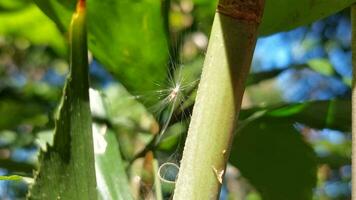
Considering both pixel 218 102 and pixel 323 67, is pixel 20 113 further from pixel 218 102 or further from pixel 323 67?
pixel 218 102

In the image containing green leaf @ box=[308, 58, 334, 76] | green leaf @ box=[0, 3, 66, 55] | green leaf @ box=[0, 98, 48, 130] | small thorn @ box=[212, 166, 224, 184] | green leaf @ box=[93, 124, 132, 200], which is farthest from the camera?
green leaf @ box=[0, 98, 48, 130]

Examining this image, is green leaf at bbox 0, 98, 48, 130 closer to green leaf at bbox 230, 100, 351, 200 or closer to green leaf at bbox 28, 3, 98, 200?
green leaf at bbox 230, 100, 351, 200

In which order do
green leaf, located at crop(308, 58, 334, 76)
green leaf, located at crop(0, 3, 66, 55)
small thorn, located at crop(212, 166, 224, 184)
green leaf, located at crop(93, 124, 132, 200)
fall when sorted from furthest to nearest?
green leaf, located at crop(0, 3, 66, 55) < green leaf, located at crop(308, 58, 334, 76) < green leaf, located at crop(93, 124, 132, 200) < small thorn, located at crop(212, 166, 224, 184)

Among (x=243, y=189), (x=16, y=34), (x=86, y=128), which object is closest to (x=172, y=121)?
(x=86, y=128)

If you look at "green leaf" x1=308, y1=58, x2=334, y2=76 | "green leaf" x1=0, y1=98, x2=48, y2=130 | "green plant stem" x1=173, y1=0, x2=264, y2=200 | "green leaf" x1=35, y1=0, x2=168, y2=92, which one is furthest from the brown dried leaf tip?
"green leaf" x1=0, y1=98, x2=48, y2=130

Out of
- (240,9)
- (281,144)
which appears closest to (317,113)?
(281,144)

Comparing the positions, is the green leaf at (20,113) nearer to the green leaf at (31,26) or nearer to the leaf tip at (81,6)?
the green leaf at (31,26)
